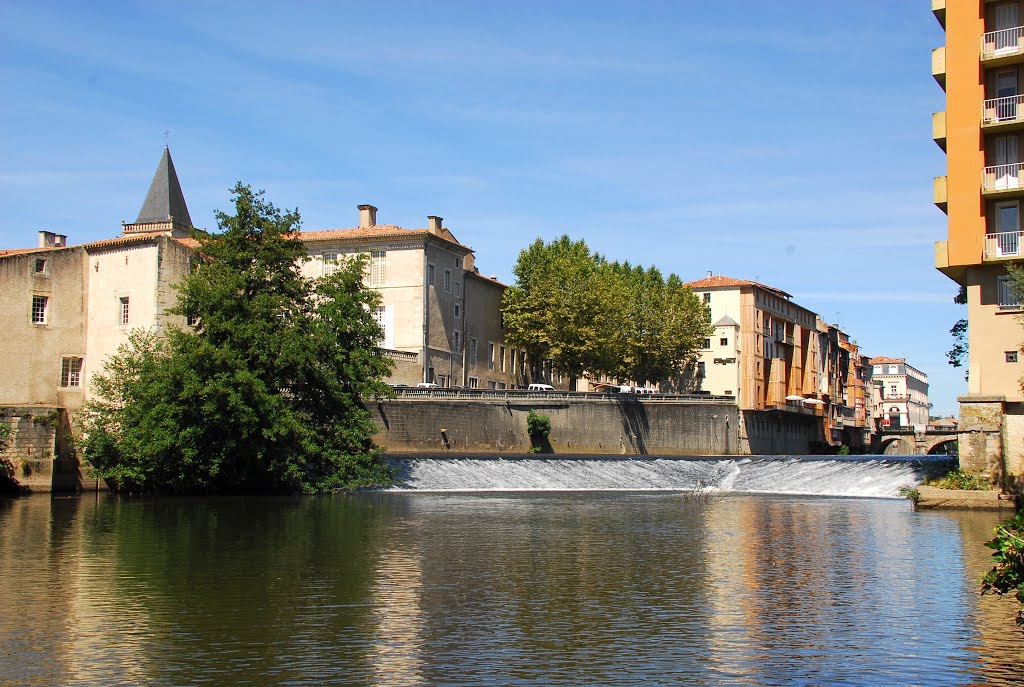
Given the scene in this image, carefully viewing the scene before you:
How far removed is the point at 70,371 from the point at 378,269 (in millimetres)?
28589

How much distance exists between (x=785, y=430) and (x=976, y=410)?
6814cm

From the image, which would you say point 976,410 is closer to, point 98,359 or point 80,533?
point 80,533

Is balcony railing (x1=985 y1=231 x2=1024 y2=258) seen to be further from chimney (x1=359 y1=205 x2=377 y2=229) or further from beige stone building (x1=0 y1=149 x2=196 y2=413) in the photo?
chimney (x1=359 y1=205 x2=377 y2=229)

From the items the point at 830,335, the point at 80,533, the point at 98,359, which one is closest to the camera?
the point at 80,533

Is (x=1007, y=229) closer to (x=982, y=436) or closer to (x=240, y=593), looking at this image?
(x=982, y=436)

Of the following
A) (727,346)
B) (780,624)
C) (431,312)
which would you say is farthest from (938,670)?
(727,346)

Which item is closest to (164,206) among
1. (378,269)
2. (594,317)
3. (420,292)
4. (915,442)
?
→ (378,269)

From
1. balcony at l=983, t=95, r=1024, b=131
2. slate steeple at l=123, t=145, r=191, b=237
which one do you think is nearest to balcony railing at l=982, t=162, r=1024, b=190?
balcony at l=983, t=95, r=1024, b=131

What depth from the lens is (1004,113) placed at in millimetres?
42750

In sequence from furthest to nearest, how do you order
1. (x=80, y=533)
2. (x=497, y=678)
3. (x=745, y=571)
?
(x=80, y=533), (x=745, y=571), (x=497, y=678)

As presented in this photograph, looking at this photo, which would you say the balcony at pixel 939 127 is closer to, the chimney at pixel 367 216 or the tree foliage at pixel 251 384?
the tree foliage at pixel 251 384

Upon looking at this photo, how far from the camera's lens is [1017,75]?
42781mm

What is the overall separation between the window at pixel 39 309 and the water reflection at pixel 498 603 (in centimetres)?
2111

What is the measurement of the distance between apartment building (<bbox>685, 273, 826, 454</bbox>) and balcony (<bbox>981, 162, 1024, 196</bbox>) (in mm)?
56957
